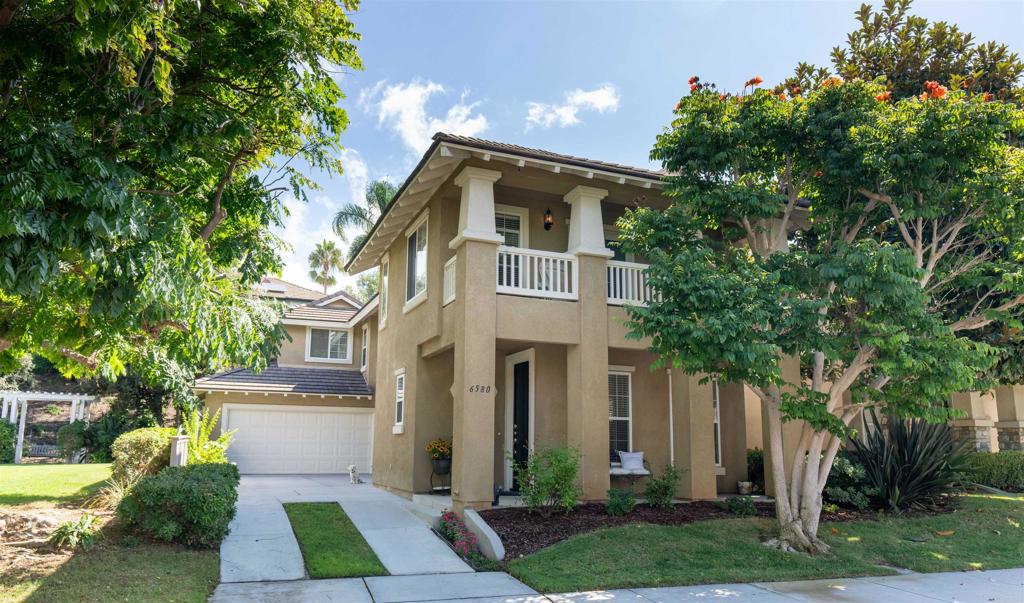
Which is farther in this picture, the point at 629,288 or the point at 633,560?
the point at 629,288

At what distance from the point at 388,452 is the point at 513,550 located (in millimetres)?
7524

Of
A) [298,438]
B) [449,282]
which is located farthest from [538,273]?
[298,438]

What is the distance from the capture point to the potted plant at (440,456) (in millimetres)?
13305

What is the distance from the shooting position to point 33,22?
232 inches

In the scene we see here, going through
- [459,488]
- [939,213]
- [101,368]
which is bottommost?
[459,488]

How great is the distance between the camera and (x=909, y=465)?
12.3 metres

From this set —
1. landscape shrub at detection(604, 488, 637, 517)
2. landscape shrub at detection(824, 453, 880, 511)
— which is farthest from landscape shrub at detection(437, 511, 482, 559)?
landscape shrub at detection(824, 453, 880, 511)

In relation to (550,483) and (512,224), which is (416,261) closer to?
(512,224)

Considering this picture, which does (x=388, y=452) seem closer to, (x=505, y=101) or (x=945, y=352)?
(x=505, y=101)

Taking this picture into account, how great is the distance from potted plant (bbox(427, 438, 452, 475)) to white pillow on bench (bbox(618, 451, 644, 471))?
3.35 m

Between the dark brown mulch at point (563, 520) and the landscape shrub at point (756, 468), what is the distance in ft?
10.1

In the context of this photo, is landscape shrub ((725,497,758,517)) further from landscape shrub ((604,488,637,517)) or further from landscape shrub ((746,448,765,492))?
landscape shrub ((746,448,765,492))

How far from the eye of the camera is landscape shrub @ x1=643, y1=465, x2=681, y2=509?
11.5 meters

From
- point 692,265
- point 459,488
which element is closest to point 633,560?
point 459,488
